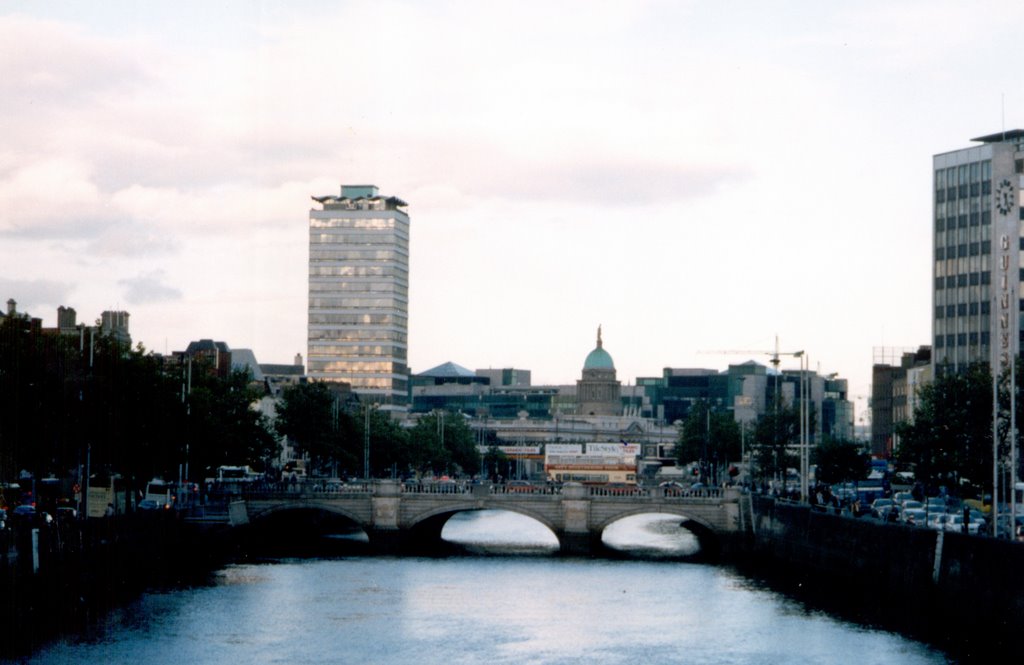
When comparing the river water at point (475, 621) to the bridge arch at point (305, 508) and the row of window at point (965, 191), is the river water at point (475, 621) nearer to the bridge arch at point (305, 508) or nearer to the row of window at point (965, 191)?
the bridge arch at point (305, 508)

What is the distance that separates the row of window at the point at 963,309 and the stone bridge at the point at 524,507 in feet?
176

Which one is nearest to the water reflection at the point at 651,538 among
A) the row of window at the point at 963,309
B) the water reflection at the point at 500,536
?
the water reflection at the point at 500,536

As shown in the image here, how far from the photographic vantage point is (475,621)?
279 feet

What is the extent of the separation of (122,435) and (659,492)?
4164 centimetres

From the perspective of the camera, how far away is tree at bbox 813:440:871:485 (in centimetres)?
17475

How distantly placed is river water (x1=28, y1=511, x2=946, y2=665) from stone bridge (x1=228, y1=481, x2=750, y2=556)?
37.9 ft

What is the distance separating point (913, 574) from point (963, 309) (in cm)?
10104

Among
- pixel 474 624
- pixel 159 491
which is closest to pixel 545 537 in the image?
pixel 159 491

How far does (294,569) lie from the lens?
365 ft

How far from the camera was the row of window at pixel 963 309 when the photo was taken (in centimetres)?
17700

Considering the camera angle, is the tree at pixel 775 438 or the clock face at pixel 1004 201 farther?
the tree at pixel 775 438

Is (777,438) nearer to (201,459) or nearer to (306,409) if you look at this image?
(306,409)

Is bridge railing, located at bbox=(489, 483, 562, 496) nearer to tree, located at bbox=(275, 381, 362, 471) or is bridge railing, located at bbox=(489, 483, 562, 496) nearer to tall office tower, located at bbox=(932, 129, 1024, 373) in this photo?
tree, located at bbox=(275, 381, 362, 471)

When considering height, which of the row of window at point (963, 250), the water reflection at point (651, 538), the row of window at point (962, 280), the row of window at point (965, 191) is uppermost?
the row of window at point (965, 191)
